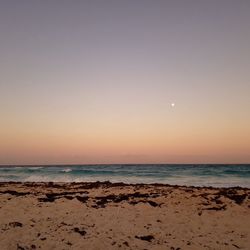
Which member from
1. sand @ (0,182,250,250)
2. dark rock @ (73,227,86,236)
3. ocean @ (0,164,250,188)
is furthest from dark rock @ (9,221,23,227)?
ocean @ (0,164,250,188)

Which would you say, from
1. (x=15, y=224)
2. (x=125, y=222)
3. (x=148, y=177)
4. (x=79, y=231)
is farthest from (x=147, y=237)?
(x=148, y=177)

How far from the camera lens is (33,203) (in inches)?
586

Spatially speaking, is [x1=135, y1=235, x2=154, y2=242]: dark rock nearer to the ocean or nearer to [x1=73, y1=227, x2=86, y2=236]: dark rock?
[x1=73, y1=227, x2=86, y2=236]: dark rock

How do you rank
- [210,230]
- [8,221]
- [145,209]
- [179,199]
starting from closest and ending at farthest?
[210,230] → [8,221] → [145,209] → [179,199]

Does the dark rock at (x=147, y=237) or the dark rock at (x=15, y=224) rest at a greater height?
the dark rock at (x=15, y=224)

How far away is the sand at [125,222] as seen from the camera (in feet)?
31.5

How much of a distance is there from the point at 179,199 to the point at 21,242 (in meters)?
8.43

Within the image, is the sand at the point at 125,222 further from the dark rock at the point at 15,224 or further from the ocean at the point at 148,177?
the ocean at the point at 148,177

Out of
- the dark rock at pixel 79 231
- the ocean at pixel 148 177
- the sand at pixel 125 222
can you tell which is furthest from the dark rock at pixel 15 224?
the ocean at pixel 148 177

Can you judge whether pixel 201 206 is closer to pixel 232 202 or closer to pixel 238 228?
pixel 232 202

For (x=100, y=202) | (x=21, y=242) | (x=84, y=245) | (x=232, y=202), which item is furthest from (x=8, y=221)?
(x=232, y=202)

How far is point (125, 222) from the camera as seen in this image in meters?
11.7

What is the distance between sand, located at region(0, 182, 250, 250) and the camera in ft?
31.5

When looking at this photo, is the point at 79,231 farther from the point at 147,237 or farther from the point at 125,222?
the point at 147,237
